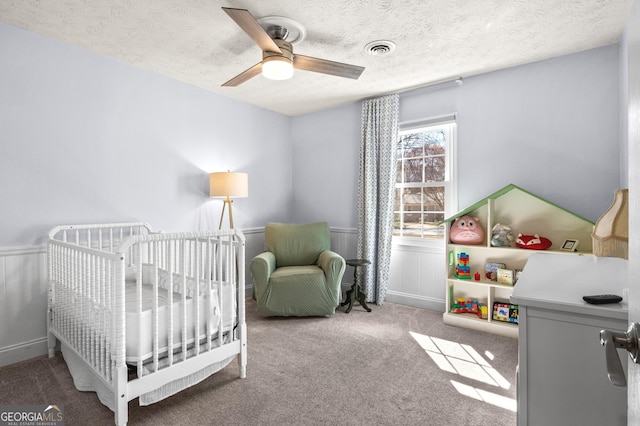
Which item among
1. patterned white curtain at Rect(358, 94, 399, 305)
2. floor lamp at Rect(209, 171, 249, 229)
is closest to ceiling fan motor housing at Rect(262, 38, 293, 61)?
floor lamp at Rect(209, 171, 249, 229)

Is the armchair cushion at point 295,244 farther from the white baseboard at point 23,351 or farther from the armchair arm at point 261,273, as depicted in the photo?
the white baseboard at point 23,351

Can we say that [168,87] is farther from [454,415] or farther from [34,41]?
[454,415]

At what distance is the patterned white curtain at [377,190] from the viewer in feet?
11.8

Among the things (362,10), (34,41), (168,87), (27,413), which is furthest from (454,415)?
(34,41)

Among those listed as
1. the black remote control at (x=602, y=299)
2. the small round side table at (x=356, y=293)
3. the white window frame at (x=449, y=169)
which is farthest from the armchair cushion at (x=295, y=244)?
the black remote control at (x=602, y=299)

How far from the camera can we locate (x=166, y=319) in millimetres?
1725

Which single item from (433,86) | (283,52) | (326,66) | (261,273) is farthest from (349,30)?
(261,273)

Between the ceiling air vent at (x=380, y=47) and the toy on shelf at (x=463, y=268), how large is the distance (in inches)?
76.4

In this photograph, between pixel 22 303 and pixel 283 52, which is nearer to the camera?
pixel 283 52

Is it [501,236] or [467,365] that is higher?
[501,236]

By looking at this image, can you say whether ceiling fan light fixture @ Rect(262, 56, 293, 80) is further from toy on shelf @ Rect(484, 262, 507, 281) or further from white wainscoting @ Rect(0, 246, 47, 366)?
toy on shelf @ Rect(484, 262, 507, 281)

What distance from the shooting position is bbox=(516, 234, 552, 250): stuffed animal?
270cm

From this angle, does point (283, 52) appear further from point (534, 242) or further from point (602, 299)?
point (534, 242)

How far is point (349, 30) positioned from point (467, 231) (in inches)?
77.5
